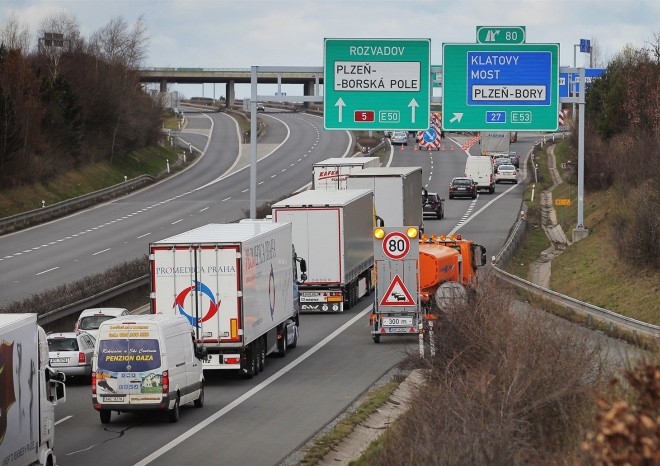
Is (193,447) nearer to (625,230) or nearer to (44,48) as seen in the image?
(625,230)

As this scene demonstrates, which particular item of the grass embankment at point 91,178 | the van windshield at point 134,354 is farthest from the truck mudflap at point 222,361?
the grass embankment at point 91,178

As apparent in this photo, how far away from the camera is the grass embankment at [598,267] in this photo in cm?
4048

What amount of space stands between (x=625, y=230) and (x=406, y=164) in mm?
46874

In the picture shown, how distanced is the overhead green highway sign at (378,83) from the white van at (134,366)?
14044 millimetres

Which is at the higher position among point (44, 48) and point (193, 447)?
point (44, 48)

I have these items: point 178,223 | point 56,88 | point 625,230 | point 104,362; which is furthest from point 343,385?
point 56,88

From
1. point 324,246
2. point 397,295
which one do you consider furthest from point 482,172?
point 397,295

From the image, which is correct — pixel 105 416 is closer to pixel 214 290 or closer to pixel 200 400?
pixel 200 400

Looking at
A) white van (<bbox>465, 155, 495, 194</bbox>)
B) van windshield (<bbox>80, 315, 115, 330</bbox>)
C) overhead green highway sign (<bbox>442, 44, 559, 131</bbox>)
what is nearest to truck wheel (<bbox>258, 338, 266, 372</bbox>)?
van windshield (<bbox>80, 315, 115, 330</bbox>)

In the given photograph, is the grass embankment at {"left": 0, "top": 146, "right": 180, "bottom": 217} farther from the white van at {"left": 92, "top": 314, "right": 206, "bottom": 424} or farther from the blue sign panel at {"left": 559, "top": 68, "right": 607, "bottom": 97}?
the white van at {"left": 92, "top": 314, "right": 206, "bottom": 424}

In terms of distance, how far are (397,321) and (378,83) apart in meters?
7.14

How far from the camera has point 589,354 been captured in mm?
16906

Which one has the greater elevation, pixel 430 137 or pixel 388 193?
pixel 430 137

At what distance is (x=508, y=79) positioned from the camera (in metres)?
35.8
